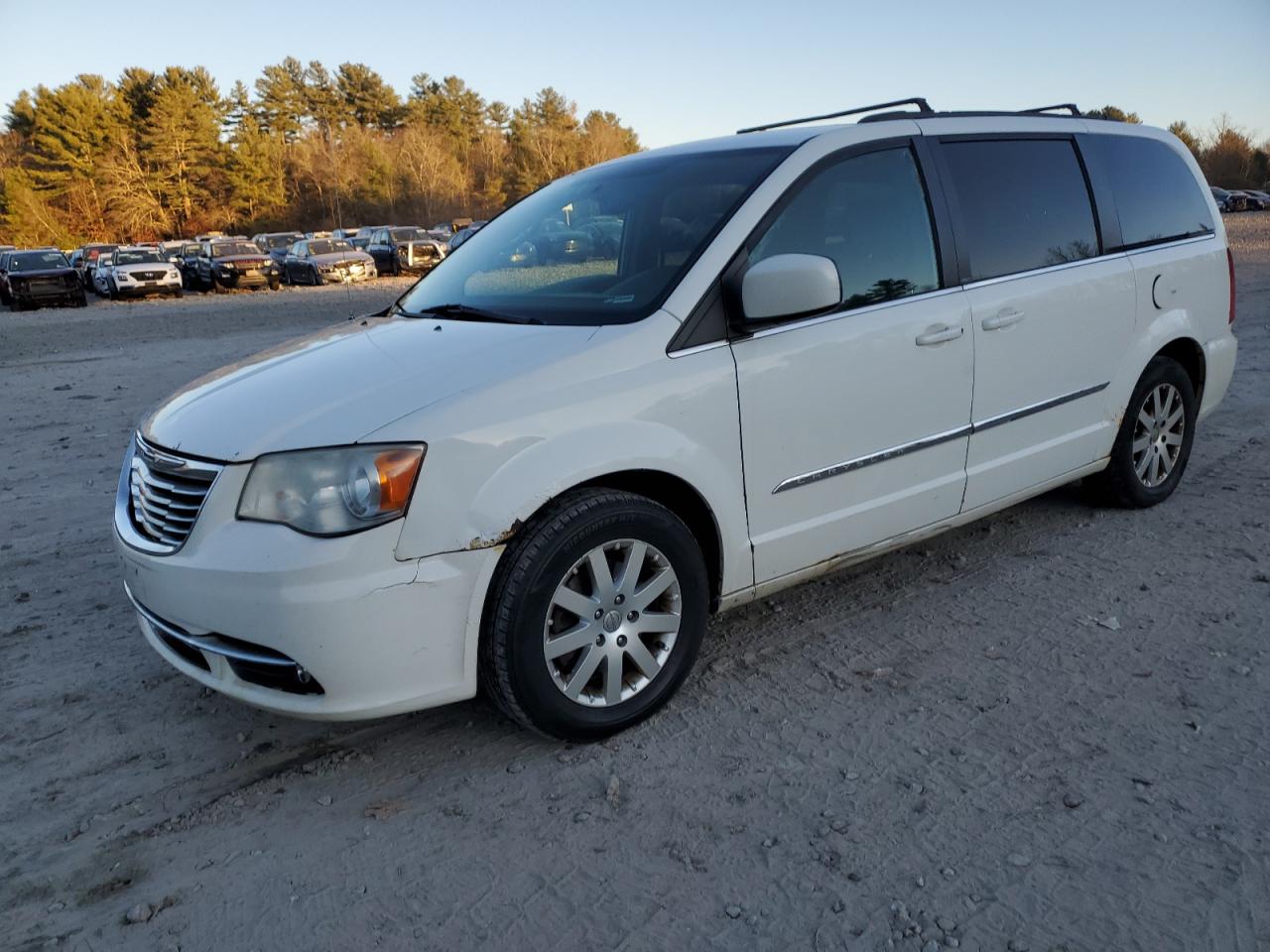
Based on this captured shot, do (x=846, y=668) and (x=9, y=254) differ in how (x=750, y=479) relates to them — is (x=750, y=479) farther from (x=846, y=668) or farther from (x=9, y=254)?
(x=9, y=254)

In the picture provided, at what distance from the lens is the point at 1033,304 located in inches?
156

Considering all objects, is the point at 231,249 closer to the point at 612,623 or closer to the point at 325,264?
the point at 325,264

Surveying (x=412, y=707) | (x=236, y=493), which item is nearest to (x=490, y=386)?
(x=236, y=493)

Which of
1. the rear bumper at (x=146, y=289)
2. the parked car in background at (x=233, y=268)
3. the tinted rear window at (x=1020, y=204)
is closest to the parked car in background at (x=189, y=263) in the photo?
the parked car in background at (x=233, y=268)

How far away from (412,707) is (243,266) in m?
30.8

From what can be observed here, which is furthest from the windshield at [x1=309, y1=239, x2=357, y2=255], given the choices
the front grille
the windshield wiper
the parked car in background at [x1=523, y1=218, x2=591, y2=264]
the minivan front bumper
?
the minivan front bumper

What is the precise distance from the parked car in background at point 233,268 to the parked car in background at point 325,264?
2.39 ft

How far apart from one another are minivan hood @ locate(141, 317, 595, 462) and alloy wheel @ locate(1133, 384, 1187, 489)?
3.10m

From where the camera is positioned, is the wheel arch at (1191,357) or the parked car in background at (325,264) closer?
the wheel arch at (1191,357)

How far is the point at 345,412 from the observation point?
2758 mm

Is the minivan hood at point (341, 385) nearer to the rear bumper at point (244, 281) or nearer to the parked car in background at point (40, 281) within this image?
the parked car in background at point (40, 281)

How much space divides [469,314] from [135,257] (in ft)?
103

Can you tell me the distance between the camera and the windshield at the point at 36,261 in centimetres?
2589

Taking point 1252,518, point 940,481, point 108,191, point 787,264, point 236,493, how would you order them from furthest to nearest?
1. point 108,191
2. point 1252,518
3. point 940,481
4. point 787,264
5. point 236,493
